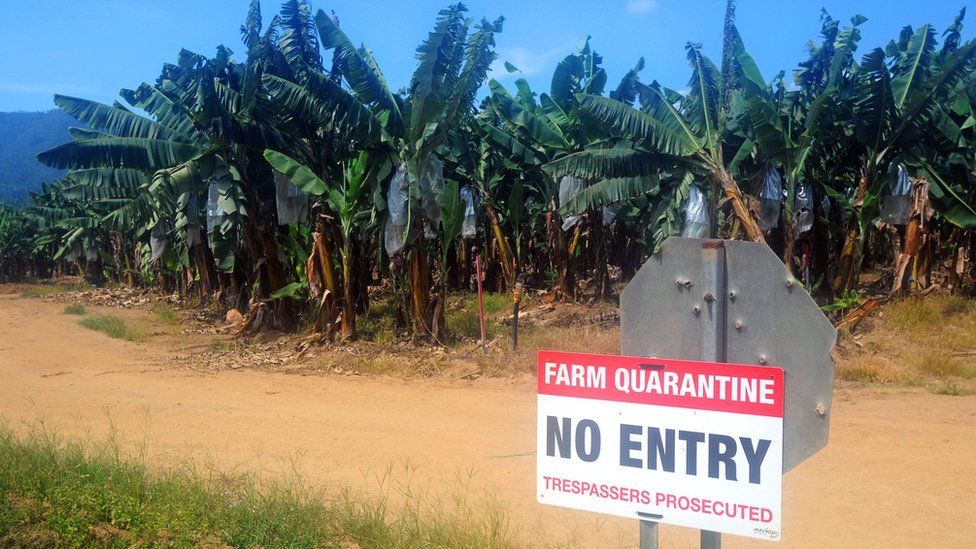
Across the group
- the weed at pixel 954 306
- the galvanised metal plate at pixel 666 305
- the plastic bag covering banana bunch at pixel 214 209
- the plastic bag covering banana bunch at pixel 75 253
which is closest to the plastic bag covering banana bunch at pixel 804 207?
the weed at pixel 954 306

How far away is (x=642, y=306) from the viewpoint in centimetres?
266

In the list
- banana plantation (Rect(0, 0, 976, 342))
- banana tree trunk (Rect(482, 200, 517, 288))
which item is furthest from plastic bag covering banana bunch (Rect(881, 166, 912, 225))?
banana tree trunk (Rect(482, 200, 517, 288))

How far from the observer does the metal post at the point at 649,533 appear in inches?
100.0

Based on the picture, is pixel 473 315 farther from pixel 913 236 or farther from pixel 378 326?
pixel 913 236

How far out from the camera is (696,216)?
12.6 m

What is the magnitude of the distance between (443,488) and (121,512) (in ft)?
7.13

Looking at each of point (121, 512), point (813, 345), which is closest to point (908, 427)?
point (813, 345)

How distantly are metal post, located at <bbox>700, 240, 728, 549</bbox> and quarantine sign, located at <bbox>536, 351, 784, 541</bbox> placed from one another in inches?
5.2

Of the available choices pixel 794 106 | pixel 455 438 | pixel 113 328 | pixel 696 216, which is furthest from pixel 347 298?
pixel 794 106

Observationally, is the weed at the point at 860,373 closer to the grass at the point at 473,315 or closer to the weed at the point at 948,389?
the weed at the point at 948,389

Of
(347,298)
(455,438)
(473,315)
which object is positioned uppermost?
(347,298)

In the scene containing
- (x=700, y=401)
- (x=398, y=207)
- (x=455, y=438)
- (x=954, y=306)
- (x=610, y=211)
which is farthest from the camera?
(x=610, y=211)

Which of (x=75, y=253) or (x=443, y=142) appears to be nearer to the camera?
(x=443, y=142)

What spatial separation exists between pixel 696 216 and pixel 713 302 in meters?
10.5
